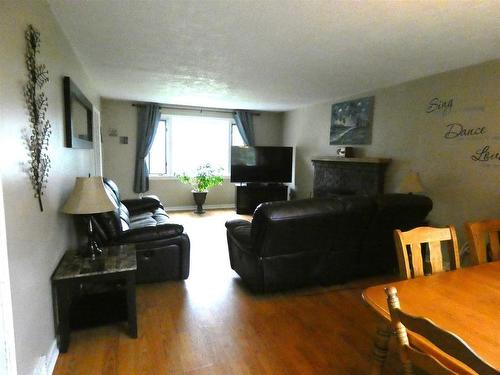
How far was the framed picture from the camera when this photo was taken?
465 cm

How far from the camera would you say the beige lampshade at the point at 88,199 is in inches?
81.9

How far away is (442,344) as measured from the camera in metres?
0.81

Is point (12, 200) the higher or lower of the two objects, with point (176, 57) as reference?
lower

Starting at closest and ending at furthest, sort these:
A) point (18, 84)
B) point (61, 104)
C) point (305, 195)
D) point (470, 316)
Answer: point (470, 316)
point (18, 84)
point (61, 104)
point (305, 195)

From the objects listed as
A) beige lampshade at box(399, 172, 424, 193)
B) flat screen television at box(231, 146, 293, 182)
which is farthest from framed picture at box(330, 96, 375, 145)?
flat screen television at box(231, 146, 293, 182)

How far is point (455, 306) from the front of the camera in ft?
4.09

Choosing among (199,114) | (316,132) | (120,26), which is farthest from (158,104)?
(120,26)

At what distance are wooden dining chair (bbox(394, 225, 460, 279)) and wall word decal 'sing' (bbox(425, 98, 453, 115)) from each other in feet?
7.84

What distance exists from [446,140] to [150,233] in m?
3.47

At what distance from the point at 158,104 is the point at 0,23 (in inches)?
206

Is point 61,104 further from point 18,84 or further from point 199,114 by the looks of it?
point 199,114

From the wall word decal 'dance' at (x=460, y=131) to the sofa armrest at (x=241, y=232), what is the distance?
8.37ft

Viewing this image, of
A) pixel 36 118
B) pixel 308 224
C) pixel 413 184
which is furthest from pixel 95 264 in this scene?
pixel 413 184

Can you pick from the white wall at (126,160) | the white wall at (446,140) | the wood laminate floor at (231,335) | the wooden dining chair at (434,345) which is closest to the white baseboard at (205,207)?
the white wall at (126,160)
